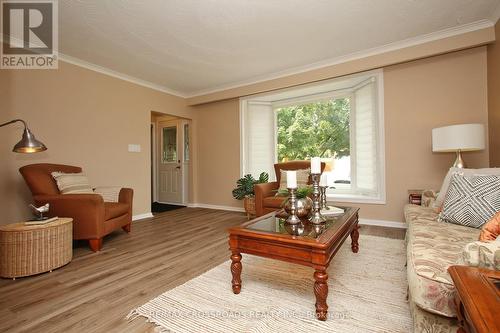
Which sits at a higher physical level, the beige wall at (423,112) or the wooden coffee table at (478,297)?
the beige wall at (423,112)

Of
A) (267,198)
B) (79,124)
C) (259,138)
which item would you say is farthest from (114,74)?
Result: (267,198)

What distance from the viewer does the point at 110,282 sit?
188 centimetres

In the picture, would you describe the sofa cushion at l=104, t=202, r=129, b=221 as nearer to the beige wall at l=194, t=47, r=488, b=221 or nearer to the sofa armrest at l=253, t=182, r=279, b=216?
the sofa armrest at l=253, t=182, r=279, b=216

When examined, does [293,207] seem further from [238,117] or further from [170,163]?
[170,163]

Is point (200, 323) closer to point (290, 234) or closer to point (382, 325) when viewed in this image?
point (290, 234)

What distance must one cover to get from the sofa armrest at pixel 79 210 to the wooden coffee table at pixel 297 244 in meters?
1.77

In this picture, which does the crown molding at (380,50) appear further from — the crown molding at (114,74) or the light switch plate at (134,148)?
the light switch plate at (134,148)

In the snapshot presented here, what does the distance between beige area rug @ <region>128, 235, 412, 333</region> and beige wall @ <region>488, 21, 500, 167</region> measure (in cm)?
189

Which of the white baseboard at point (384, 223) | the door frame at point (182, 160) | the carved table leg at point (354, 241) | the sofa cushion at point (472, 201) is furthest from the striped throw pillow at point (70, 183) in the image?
the white baseboard at point (384, 223)

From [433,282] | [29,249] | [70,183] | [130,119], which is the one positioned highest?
[130,119]

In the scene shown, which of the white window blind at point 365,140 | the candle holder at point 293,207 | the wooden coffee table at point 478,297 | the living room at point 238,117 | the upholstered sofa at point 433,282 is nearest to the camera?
the wooden coffee table at point 478,297

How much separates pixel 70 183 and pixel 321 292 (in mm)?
3008

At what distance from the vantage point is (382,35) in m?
2.97

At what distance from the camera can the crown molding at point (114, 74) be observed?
11.1ft
